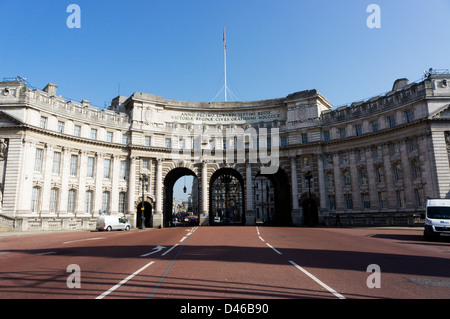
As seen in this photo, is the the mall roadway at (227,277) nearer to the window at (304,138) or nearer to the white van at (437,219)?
the white van at (437,219)

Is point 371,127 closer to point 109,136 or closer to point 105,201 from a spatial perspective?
point 109,136

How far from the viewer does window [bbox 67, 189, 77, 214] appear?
3875cm

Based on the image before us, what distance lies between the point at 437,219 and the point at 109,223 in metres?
30.4

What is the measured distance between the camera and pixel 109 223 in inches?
1335

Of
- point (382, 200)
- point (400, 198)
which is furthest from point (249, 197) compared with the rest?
point (400, 198)

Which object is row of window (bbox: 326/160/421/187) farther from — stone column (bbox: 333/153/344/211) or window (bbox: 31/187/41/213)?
window (bbox: 31/187/41/213)

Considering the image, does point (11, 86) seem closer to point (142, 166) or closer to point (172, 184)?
point (142, 166)

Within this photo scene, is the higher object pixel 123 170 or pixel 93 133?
pixel 93 133

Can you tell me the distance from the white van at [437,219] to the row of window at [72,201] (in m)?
36.7

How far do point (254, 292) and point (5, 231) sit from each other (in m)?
33.1

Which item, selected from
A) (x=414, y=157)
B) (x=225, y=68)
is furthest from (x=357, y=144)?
(x=225, y=68)

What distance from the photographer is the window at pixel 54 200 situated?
37.1 meters

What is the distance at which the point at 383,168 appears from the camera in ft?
129

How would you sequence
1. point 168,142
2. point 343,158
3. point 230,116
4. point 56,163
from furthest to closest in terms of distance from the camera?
point 230,116
point 168,142
point 343,158
point 56,163
